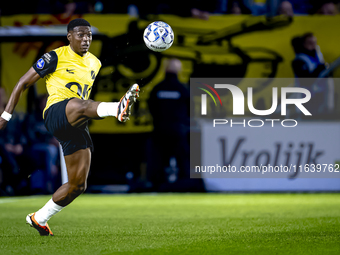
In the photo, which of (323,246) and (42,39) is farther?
(42,39)

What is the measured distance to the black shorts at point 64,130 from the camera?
423cm

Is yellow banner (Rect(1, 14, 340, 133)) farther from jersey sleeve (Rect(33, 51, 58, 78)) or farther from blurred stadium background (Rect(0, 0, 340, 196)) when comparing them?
jersey sleeve (Rect(33, 51, 58, 78))

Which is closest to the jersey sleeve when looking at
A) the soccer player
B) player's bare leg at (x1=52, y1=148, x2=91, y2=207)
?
the soccer player

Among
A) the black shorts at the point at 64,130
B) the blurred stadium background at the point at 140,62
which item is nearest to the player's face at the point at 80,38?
the black shorts at the point at 64,130

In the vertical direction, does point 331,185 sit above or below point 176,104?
below

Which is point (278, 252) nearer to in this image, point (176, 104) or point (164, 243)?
point (164, 243)

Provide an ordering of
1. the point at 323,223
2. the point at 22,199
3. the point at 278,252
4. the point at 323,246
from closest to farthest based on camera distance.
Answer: the point at 278,252 → the point at 323,246 → the point at 323,223 → the point at 22,199

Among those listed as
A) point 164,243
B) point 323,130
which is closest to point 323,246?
point 164,243

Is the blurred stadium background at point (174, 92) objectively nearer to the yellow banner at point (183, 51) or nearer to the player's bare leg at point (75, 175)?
the yellow banner at point (183, 51)

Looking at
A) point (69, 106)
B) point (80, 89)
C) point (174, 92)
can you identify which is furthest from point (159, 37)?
point (174, 92)

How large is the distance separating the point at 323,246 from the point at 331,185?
5500 mm

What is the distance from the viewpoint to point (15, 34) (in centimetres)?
920

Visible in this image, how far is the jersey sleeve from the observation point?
173 inches

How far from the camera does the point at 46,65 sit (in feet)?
14.5
